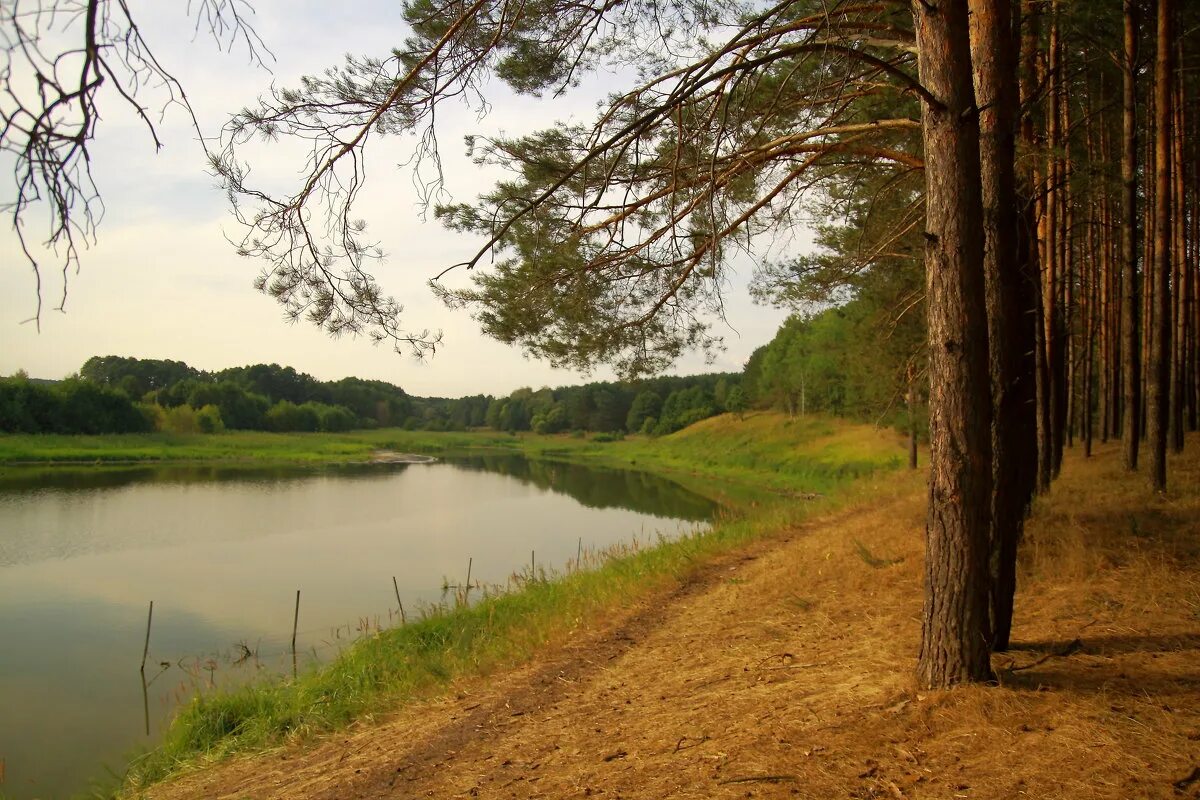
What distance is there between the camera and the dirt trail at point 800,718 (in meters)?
3.01

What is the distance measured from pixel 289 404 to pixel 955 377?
242 feet

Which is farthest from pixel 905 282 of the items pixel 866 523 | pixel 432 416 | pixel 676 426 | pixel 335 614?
pixel 432 416

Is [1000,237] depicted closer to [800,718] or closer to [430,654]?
[800,718]

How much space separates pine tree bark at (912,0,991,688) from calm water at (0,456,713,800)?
7686mm

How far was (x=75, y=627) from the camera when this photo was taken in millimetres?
12203

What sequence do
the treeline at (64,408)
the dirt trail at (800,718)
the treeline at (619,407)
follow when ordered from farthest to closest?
the treeline at (619,407) < the treeline at (64,408) < the dirt trail at (800,718)

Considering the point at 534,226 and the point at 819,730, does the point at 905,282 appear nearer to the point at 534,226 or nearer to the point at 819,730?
the point at 534,226

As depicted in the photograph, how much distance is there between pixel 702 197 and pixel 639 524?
1855cm

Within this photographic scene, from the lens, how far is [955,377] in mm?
3594

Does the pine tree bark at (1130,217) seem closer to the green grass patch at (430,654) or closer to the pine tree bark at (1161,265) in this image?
the pine tree bark at (1161,265)

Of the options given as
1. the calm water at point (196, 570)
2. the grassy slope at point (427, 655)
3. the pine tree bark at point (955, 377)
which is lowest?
the calm water at point (196, 570)

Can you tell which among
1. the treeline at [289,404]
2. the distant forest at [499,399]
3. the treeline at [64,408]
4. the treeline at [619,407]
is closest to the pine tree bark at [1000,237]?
the distant forest at [499,399]

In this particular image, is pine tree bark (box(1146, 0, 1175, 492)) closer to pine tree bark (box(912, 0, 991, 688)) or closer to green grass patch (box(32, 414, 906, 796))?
green grass patch (box(32, 414, 906, 796))

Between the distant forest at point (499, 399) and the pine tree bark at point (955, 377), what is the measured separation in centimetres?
375
